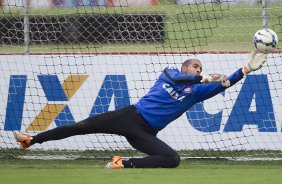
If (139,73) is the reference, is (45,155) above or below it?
below

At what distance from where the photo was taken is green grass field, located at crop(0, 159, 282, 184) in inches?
467

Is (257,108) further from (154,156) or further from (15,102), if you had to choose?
(15,102)

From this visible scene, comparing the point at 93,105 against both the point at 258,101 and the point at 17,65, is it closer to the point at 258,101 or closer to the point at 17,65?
the point at 17,65

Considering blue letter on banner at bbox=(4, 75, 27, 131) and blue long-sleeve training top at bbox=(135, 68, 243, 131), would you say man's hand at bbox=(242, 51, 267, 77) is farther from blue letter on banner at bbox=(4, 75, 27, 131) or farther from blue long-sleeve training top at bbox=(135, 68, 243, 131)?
blue letter on banner at bbox=(4, 75, 27, 131)

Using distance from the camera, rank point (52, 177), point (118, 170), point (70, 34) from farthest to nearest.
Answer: point (70, 34) < point (118, 170) < point (52, 177)

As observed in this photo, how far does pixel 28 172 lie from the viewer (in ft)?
43.4

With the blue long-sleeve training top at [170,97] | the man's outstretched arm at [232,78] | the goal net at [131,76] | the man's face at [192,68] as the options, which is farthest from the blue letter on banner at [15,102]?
the man's outstretched arm at [232,78]

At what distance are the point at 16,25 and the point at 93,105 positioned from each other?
248 centimetres

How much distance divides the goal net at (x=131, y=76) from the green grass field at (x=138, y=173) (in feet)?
2.67

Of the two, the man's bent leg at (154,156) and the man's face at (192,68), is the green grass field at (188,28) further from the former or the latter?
the man's bent leg at (154,156)

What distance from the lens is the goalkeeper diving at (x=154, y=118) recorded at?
1312cm

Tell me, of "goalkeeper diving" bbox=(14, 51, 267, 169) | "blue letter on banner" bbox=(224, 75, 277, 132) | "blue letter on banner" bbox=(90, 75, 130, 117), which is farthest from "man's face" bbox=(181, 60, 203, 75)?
"blue letter on banner" bbox=(90, 75, 130, 117)

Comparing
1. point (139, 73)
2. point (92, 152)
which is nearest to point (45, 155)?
point (92, 152)

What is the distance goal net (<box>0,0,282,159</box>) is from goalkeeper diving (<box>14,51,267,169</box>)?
231cm
